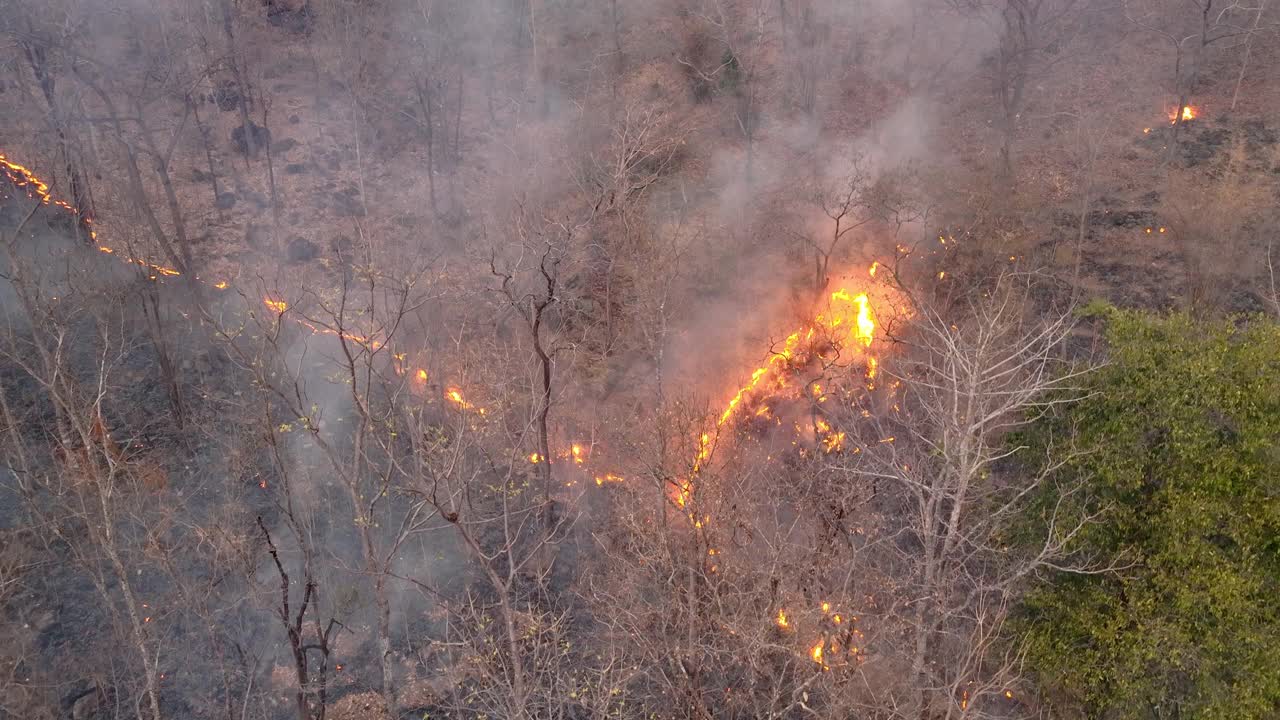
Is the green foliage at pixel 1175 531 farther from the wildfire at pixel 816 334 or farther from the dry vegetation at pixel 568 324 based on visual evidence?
the wildfire at pixel 816 334

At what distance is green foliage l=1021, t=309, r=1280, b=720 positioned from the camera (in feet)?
37.8

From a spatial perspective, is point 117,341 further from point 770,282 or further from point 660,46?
point 660,46

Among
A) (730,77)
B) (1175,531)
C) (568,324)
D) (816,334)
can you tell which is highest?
(730,77)

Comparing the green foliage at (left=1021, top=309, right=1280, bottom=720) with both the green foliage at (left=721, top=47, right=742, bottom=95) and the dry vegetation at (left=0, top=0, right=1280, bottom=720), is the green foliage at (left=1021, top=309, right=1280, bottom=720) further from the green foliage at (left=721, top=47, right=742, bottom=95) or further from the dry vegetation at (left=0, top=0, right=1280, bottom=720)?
the green foliage at (left=721, top=47, right=742, bottom=95)

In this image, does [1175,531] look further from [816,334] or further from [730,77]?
[730,77]

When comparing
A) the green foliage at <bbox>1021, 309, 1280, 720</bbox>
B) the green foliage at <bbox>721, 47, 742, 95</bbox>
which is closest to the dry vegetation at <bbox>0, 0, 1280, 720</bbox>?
the green foliage at <bbox>721, 47, 742, 95</bbox>

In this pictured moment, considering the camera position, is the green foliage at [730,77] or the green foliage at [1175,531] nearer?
the green foliage at [1175,531]

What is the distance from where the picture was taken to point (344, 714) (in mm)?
17297

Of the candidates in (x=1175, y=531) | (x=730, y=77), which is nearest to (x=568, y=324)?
(x=730, y=77)

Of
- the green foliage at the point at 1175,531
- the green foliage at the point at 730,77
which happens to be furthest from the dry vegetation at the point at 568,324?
the green foliage at the point at 1175,531

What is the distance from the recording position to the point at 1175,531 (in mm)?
11852

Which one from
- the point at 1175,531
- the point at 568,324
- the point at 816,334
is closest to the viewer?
the point at 1175,531

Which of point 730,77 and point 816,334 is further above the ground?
point 730,77

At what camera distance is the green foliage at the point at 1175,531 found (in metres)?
11.5
